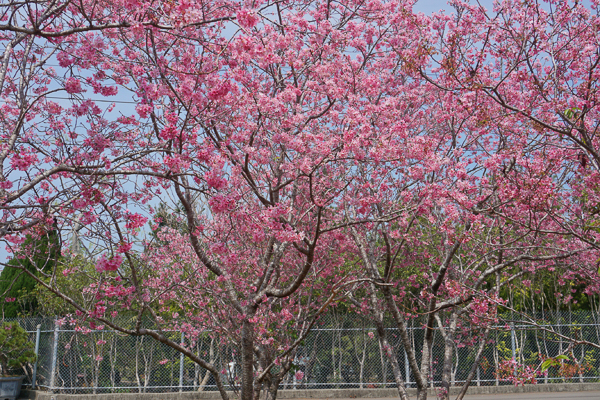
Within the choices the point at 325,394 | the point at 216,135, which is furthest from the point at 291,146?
the point at 325,394

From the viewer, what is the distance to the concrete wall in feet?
35.4

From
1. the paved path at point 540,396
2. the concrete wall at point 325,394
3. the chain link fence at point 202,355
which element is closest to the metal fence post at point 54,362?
the chain link fence at point 202,355

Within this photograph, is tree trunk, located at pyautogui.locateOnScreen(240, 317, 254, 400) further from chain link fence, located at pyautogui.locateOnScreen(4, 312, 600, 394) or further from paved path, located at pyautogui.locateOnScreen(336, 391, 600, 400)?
paved path, located at pyautogui.locateOnScreen(336, 391, 600, 400)

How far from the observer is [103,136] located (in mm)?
4156

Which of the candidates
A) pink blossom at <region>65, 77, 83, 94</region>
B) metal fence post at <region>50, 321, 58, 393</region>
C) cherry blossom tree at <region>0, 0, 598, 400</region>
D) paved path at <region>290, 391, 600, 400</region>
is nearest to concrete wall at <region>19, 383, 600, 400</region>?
paved path at <region>290, 391, 600, 400</region>

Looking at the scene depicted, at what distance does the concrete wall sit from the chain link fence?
214 millimetres

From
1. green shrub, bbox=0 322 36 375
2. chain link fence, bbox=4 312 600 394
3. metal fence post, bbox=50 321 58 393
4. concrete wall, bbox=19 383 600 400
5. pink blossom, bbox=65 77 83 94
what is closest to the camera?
pink blossom, bbox=65 77 83 94

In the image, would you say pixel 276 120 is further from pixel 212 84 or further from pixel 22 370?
pixel 22 370

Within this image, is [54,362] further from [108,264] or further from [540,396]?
[540,396]

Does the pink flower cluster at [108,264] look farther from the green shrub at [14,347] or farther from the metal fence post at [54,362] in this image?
the green shrub at [14,347]

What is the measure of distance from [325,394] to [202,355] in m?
3.23

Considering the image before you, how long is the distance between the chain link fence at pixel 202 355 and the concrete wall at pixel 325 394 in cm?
21

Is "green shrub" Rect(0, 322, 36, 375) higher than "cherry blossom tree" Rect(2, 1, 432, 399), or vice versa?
"cherry blossom tree" Rect(2, 1, 432, 399)

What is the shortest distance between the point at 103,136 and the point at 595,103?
4288 mm
